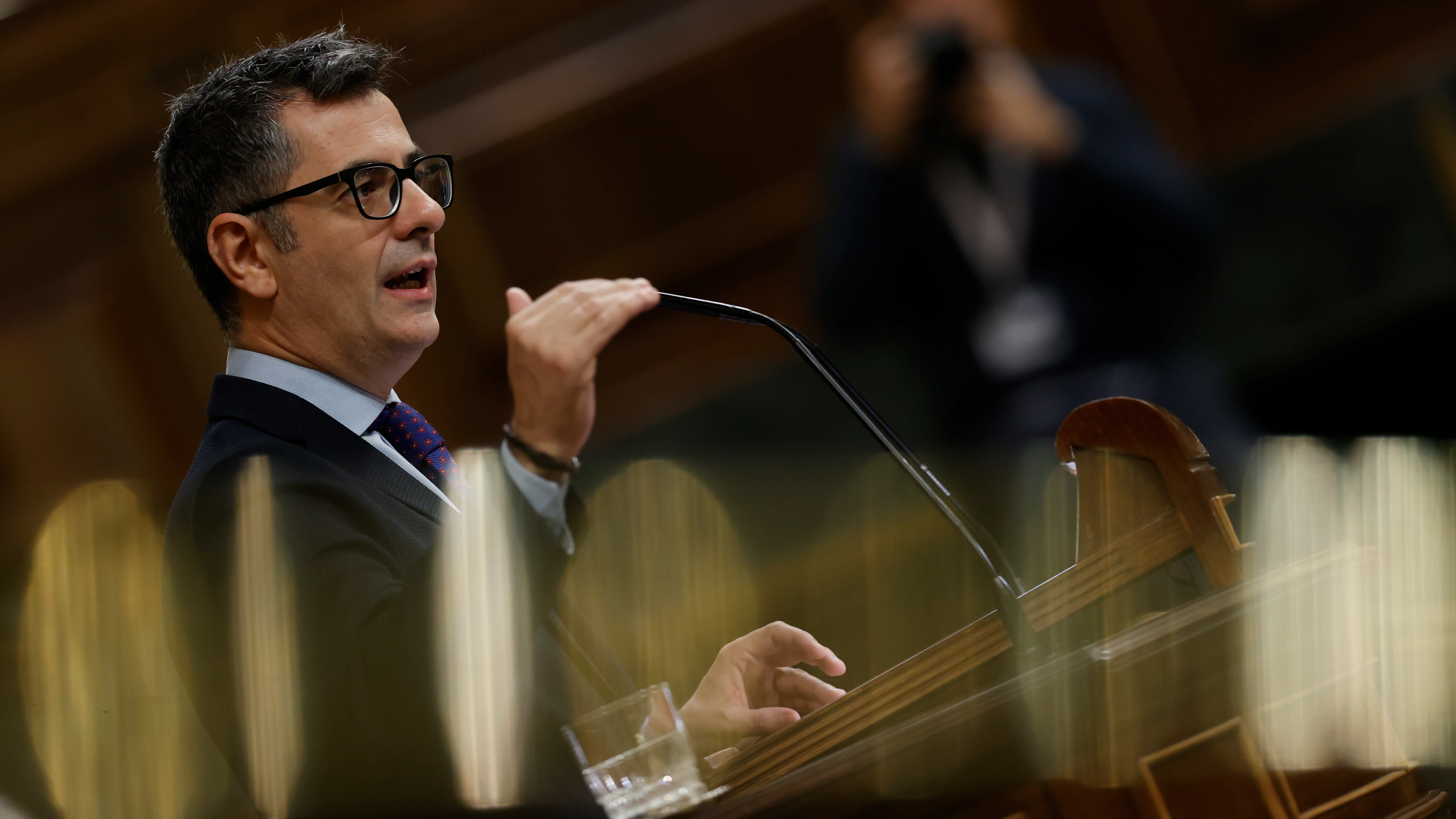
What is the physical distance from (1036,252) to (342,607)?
1.56 m

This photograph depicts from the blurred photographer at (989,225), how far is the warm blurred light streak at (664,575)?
43cm

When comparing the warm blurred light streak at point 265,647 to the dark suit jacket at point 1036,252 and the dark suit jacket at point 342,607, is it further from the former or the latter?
the dark suit jacket at point 1036,252

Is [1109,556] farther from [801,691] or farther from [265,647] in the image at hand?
[265,647]

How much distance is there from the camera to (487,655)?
0.81 metres

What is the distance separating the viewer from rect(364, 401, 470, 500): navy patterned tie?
1.02m

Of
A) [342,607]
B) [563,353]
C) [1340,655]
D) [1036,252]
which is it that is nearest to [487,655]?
[342,607]

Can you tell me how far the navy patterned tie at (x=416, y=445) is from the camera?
1019 mm

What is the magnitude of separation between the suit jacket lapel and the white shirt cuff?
0.39 ft

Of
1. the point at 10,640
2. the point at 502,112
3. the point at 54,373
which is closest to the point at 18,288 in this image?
the point at 54,373

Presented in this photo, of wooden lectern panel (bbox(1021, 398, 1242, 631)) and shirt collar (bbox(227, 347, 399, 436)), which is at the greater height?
shirt collar (bbox(227, 347, 399, 436))

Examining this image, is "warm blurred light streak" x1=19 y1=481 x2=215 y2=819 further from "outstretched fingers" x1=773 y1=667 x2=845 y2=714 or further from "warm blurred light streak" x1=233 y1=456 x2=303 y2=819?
"outstretched fingers" x1=773 y1=667 x2=845 y2=714

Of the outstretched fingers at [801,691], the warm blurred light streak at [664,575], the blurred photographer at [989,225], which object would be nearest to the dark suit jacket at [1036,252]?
the blurred photographer at [989,225]

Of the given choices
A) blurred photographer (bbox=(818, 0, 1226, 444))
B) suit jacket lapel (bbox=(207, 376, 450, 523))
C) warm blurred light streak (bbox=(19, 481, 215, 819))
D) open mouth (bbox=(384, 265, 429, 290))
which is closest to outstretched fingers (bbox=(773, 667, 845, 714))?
suit jacket lapel (bbox=(207, 376, 450, 523))

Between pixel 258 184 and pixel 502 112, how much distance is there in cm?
145
